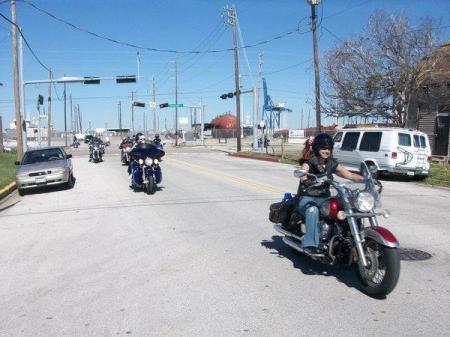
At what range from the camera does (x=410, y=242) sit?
25.3 feet

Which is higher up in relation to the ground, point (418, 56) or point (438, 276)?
point (418, 56)

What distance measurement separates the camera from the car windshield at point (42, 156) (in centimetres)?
1703

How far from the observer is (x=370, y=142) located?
1902 cm

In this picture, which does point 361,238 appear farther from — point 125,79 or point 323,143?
point 125,79

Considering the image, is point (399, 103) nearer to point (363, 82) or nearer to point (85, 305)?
point (363, 82)

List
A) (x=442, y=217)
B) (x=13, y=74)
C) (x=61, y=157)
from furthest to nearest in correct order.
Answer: (x=13, y=74) → (x=61, y=157) → (x=442, y=217)

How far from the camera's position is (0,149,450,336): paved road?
461 centimetres

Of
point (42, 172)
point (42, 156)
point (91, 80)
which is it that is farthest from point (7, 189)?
point (91, 80)

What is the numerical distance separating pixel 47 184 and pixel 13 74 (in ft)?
50.2

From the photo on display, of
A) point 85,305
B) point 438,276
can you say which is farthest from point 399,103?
point 85,305

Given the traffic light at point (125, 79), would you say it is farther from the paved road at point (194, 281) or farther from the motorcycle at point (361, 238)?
the motorcycle at point (361, 238)

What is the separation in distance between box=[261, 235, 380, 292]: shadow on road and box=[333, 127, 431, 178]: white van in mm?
11465

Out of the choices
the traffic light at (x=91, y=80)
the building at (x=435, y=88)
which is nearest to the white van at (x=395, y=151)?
the building at (x=435, y=88)

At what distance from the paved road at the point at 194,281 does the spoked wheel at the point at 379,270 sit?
0.13 m
